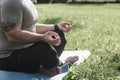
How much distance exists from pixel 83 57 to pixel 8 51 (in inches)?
48.3

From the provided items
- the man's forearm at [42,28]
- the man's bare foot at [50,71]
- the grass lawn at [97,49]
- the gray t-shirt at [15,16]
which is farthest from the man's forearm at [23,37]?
the man's forearm at [42,28]

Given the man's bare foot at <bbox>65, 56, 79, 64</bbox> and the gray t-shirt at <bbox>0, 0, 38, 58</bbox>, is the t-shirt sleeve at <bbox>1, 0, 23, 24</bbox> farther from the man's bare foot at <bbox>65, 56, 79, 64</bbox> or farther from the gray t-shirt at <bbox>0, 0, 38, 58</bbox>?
the man's bare foot at <bbox>65, 56, 79, 64</bbox>

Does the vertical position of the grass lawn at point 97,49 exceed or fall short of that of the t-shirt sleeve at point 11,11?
it falls short

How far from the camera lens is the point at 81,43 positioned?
838 cm

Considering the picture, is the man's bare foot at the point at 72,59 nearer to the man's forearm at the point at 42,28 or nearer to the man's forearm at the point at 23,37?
the man's forearm at the point at 42,28

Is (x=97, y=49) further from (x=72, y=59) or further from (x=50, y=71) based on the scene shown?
(x=50, y=71)

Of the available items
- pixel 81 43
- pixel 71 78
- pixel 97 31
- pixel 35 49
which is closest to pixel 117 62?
pixel 71 78

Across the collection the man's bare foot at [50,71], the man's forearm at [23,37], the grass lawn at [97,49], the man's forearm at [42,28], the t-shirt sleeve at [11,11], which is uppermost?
the t-shirt sleeve at [11,11]

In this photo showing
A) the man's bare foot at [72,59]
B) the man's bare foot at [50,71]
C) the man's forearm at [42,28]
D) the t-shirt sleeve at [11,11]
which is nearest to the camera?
the t-shirt sleeve at [11,11]

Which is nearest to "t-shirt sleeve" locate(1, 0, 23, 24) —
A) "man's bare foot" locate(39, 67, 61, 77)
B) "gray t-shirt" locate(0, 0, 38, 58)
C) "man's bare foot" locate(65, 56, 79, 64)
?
"gray t-shirt" locate(0, 0, 38, 58)

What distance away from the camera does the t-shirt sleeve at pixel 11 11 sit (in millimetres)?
4707

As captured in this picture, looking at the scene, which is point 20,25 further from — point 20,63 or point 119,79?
point 119,79

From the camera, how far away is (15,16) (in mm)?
4750

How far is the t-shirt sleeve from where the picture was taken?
185 inches
